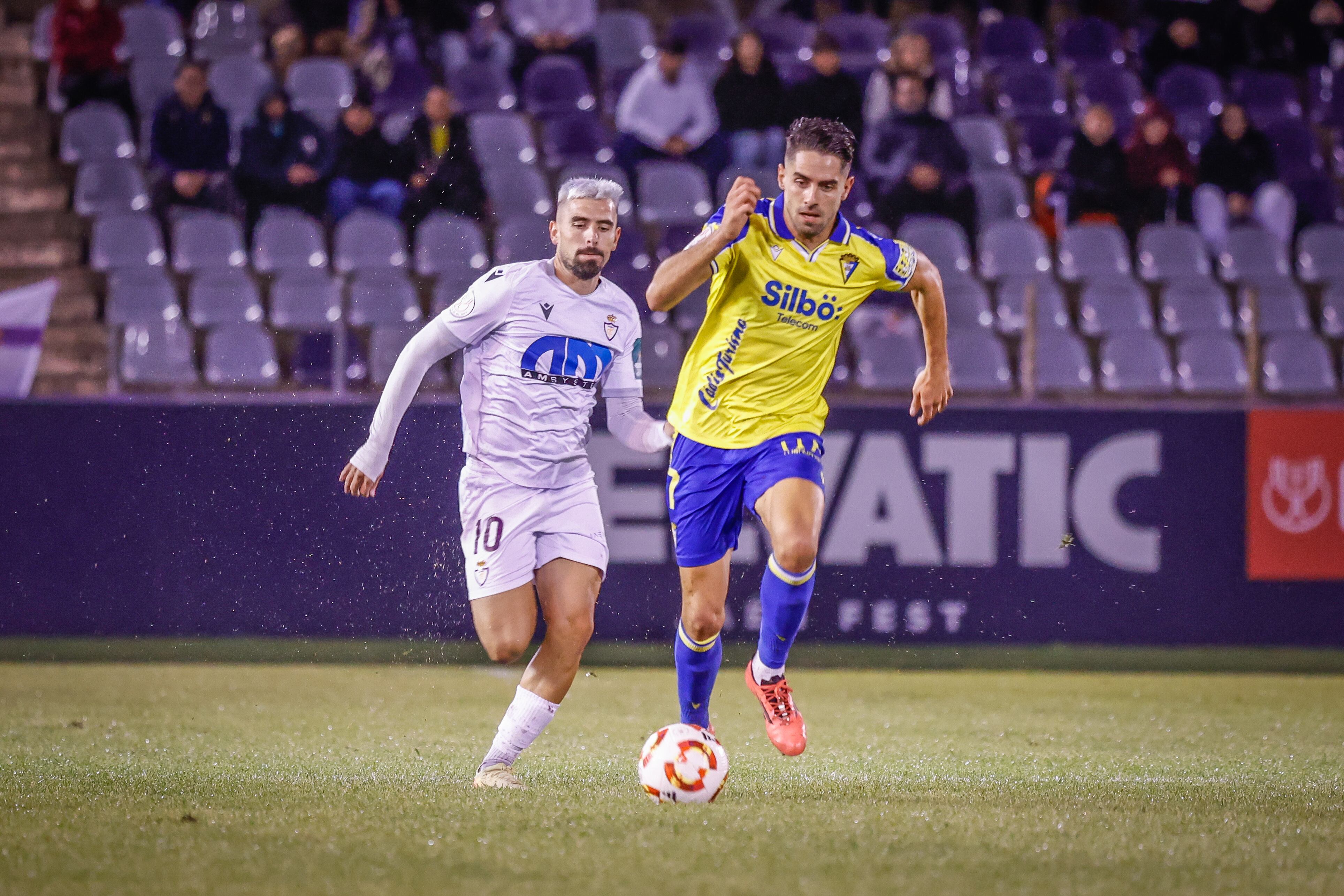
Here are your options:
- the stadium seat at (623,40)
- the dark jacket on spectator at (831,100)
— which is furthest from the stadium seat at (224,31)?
the dark jacket on spectator at (831,100)

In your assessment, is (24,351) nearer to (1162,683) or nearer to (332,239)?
(332,239)

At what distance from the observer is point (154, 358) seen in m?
9.83

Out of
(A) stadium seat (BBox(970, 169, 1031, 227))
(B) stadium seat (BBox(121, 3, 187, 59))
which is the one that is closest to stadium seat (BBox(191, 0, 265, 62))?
(B) stadium seat (BBox(121, 3, 187, 59))

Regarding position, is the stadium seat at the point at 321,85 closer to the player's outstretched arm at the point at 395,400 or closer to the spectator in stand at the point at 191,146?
the spectator in stand at the point at 191,146

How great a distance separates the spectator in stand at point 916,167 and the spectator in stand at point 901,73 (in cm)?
26

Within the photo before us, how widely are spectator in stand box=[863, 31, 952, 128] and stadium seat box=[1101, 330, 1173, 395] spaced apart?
255cm

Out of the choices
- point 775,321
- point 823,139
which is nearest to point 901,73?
point 775,321

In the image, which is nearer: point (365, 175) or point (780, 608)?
point (780, 608)

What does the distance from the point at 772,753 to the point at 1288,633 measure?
4923mm

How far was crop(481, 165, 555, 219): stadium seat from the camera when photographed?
12.1 m

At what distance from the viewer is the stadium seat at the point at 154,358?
9.84 m

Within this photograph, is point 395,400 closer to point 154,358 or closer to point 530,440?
point 530,440

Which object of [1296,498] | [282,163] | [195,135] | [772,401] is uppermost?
[195,135]

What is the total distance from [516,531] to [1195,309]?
716cm
